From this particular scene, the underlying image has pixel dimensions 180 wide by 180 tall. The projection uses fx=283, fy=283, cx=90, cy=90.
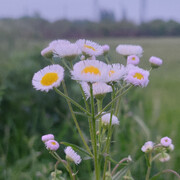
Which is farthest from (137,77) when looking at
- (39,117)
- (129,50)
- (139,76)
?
(39,117)

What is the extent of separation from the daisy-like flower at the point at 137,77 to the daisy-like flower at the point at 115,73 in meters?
0.01

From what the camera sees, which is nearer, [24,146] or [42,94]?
[24,146]

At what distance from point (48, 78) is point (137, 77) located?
121 mm

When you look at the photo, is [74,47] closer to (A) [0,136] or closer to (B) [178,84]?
(A) [0,136]

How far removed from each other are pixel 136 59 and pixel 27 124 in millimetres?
999

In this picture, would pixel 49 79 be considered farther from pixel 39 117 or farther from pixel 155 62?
pixel 39 117

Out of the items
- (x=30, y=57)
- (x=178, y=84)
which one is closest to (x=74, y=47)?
(x=30, y=57)

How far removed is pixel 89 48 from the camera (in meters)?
0.41

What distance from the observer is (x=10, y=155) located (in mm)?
1150

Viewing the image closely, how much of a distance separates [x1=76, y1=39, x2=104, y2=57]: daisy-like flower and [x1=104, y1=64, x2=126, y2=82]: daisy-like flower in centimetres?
Answer: 4

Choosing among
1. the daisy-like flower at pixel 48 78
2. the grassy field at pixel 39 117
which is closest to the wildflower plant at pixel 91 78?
the daisy-like flower at pixel 48 78

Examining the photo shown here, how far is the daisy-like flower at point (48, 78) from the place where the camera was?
36cm

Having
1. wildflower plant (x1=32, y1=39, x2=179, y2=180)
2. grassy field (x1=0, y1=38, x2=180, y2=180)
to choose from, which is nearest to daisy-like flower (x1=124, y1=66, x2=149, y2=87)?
wildflower plant (x1=32, y1=39, x2=179, y2=180)

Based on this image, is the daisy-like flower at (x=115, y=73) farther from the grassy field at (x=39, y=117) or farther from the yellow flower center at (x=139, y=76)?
the grassy field at (x=39, y=117)
